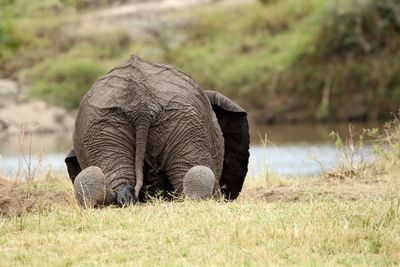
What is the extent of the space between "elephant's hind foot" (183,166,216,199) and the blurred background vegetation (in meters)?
21.6

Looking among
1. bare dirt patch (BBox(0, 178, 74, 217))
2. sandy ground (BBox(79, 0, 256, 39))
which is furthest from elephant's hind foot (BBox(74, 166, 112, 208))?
sandy ground (BBox(79, 0, 256, 39))

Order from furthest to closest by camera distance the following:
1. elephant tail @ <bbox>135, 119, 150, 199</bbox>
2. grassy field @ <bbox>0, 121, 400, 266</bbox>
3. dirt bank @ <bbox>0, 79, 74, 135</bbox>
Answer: dirt bank @ <bbox>0, 79, 74, 135</bbox>, elephant tail @ <bbox>135, 119, 150, 199</bbox>, grassy field @ <bbox>0, 121, 400, 266</bbox>

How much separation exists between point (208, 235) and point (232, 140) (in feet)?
13.1

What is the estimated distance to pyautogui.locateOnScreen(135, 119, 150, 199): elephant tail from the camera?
30.5 ft

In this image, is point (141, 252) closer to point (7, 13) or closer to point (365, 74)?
point (7, 13)

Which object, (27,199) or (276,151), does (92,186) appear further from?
(276,151)

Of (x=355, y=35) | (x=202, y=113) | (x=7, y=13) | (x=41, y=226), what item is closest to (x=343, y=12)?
(x=355, y=35)

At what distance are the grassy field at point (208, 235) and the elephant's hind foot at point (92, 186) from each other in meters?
0.24

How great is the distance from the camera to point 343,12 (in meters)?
35.1

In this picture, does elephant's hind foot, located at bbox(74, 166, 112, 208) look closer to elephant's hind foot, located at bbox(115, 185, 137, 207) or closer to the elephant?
the elephant

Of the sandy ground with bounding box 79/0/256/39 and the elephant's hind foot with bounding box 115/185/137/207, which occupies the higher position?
the sandy ground with bounding box 79/0/256/39

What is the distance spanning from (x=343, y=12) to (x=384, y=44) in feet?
6.70

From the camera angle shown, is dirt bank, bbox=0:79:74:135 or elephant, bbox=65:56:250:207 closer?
elephant, bbox=65:56:250:207

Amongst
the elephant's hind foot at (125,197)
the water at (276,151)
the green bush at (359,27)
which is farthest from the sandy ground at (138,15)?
the elephant's hind foot at (125,197)
